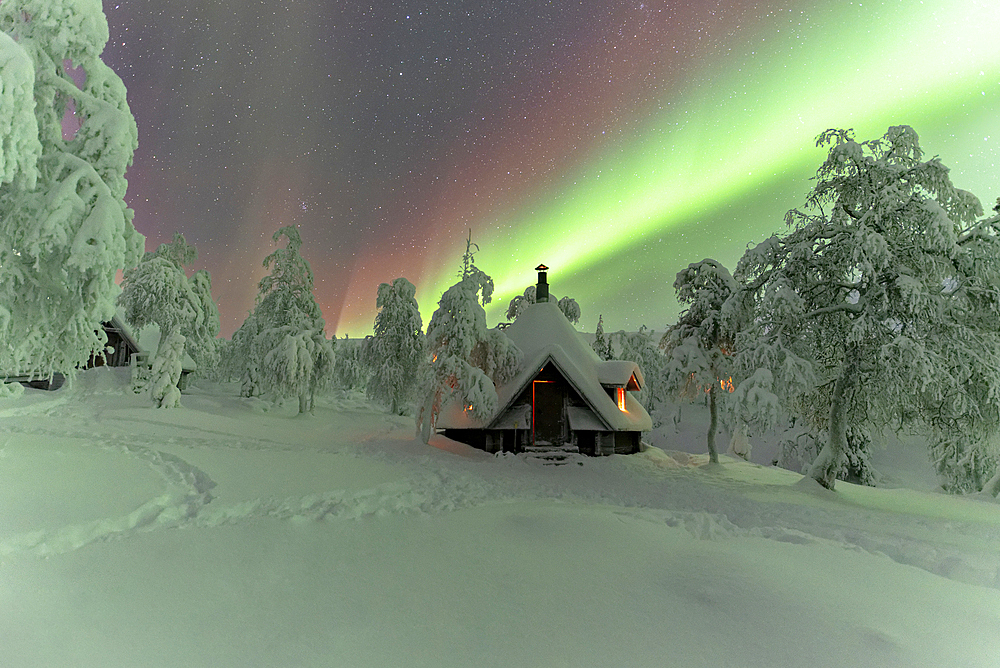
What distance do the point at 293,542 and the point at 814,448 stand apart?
94.4ft

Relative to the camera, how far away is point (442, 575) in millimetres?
5422

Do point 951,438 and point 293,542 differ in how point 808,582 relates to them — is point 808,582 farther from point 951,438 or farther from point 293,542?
point 951,438

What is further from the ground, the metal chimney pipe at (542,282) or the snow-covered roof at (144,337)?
the metal chimney pipe at (542,282)

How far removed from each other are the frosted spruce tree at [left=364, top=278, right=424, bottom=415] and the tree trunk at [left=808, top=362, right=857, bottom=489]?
1923 centimetres

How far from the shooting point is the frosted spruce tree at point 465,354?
1719 centimetres

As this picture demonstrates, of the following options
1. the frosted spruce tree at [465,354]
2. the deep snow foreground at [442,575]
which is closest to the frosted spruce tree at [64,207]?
the deep snow foreground at [442,575]

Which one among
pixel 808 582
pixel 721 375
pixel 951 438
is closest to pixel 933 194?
pixel 951 438

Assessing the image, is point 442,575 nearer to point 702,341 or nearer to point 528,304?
point 702,341

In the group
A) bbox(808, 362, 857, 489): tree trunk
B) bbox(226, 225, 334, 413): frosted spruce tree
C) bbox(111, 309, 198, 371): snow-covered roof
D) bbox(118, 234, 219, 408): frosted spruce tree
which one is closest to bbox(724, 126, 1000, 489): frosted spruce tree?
bbox(808, 362, 857, 489): tree trunk

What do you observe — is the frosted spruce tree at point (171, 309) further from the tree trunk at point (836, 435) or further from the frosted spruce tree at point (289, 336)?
the tree trunk at point (836, 435)

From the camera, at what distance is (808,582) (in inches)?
218

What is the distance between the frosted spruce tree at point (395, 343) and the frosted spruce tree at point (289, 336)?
107 inches

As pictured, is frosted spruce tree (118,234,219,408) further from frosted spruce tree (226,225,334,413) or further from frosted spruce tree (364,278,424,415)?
frosted spruce tree (364,278,424,415)

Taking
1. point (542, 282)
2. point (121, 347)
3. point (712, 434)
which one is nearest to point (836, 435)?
point (712, 434)
